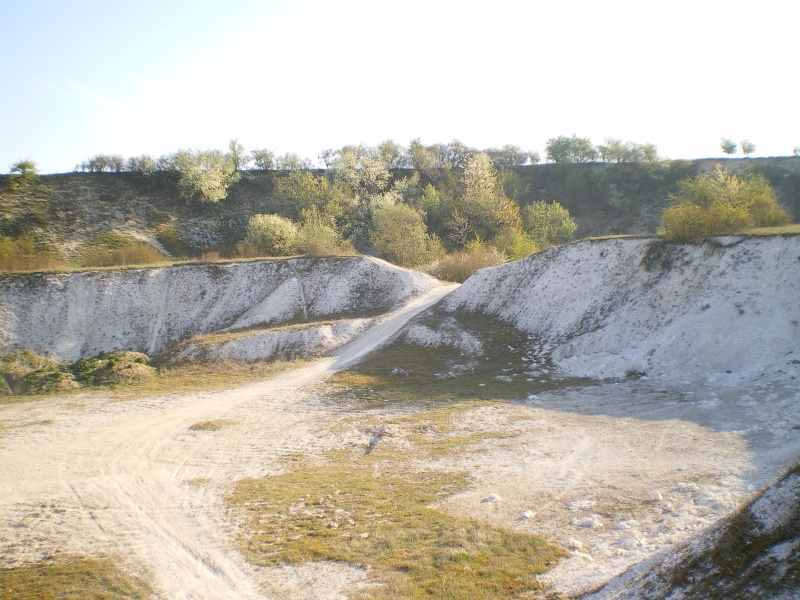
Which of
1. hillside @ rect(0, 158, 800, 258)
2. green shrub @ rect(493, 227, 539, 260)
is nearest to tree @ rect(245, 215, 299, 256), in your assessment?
hillside @ rect(0, 158, 800, 258)

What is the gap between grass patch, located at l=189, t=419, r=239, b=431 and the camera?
51.1ft

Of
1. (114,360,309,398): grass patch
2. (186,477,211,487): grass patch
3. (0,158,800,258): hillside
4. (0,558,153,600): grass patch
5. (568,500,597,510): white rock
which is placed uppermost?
(0,158,800,258): hillside

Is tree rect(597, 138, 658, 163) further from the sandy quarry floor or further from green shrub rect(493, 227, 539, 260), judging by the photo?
the sandy quarry floor

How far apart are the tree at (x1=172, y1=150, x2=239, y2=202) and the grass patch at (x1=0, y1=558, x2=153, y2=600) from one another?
4888 cm

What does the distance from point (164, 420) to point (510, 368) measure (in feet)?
37.6

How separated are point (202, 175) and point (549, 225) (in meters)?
31.5

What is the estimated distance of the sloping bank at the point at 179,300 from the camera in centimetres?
3017

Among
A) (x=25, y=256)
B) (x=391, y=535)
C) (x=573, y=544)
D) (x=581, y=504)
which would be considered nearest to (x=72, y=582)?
(x=391, y=535)

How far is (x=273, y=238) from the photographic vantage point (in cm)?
3916

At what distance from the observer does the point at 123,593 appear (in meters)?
7.50

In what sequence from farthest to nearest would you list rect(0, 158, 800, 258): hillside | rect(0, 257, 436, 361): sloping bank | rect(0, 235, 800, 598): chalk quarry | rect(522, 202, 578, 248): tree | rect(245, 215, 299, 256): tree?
1. rect(0, 158, 800, 258): hillside
2. rect(522, 202, 578, 248): tree
3. rect(245, 215, 299, 256): tree
4. rect(0, 257, 436, 361): sloping bank
5. rect(0, 235, 800, 598): chalk quarry

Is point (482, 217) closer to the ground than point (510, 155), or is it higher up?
closer to the ground

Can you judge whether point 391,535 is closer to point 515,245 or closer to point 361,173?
point 515,245

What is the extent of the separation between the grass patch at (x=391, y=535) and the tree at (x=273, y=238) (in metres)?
28.7
